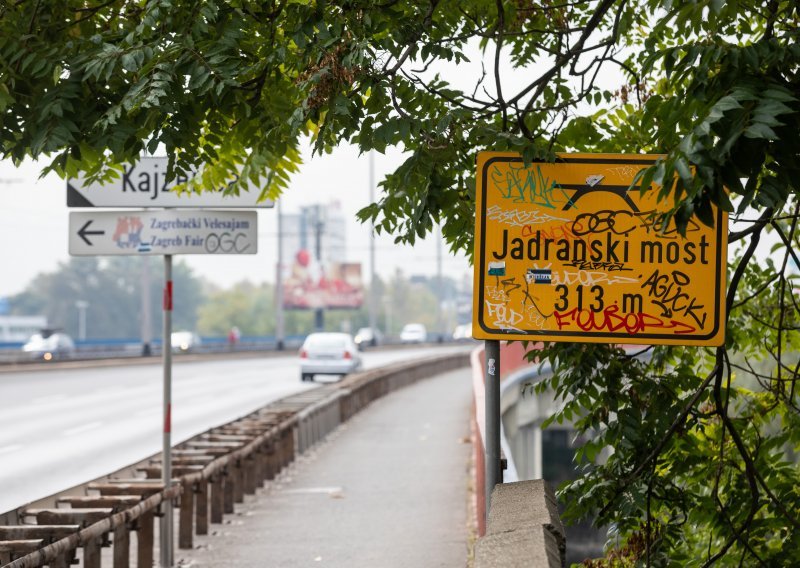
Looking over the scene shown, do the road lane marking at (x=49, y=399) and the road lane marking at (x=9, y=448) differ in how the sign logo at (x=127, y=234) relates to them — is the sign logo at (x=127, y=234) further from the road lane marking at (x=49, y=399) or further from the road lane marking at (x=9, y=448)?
the road lane marking at (x=49, y=399)

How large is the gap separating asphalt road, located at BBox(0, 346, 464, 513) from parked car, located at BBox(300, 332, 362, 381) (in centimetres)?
69

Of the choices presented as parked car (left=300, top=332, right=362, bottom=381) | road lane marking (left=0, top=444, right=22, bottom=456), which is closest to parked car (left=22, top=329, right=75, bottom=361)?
parked car (left=300, top=332, right=362, bottom=381)

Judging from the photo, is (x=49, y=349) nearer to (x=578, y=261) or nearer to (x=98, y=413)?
(x=98, y=413)

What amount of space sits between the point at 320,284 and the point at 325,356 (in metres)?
63.1

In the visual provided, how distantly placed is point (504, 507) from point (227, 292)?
188778 mm

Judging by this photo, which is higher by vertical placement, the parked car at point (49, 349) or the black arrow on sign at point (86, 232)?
the black arrow on sign at point (86, 232)

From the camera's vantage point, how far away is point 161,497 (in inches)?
366

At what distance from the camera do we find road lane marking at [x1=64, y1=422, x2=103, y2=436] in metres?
23.5

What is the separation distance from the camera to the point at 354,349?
4297 cm

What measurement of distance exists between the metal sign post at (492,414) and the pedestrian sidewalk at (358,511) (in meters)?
4.44

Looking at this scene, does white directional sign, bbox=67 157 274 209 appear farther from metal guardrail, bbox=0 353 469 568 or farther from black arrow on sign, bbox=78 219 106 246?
metal guardrail, bbox=0 353 469 568

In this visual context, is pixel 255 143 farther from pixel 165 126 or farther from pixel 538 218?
pixel 538 218

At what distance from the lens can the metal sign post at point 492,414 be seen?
533 centimetres

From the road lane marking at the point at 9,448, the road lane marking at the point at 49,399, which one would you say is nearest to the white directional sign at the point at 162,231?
the road lane marking at the point at 9,448
